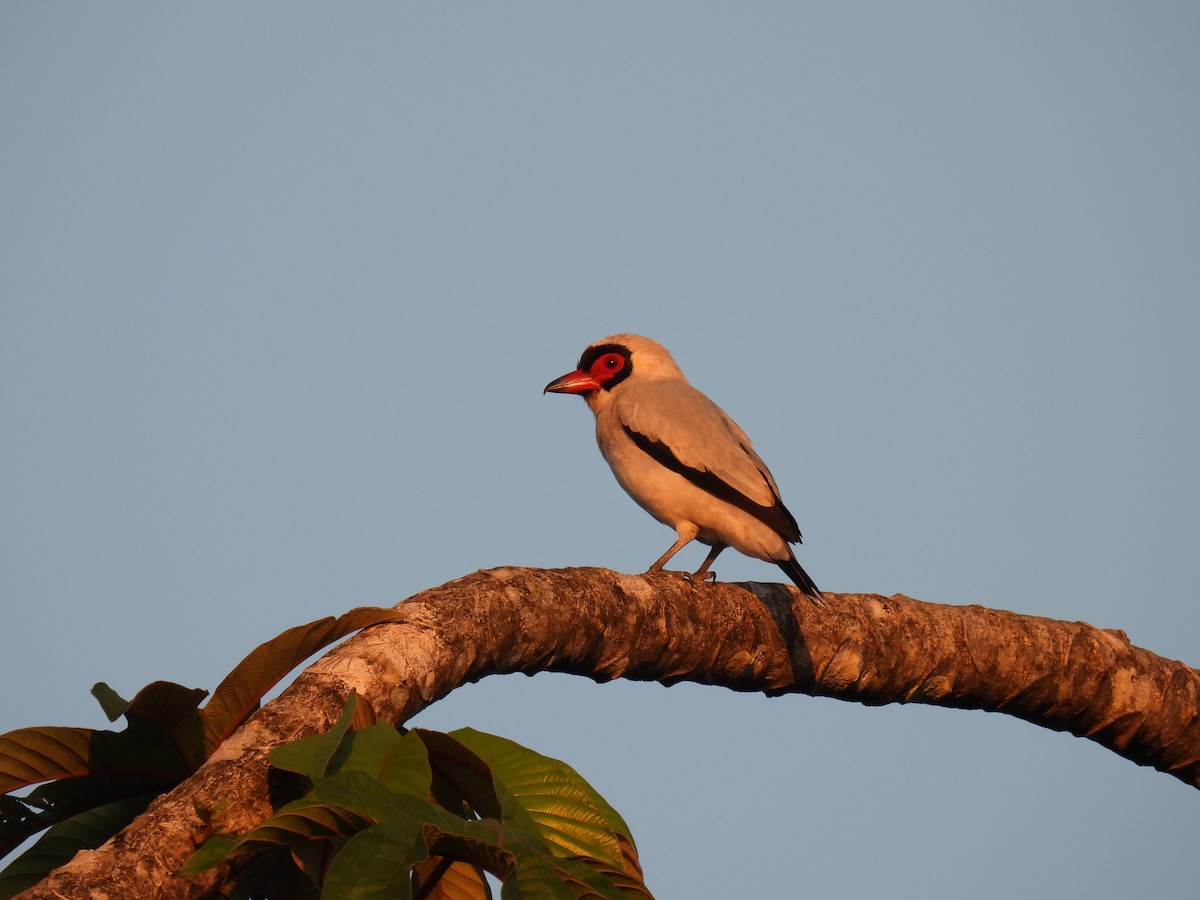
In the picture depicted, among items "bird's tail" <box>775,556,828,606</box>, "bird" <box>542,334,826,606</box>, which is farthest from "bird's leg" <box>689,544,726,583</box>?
"bird's tail" <box>775,556,828,606</box>

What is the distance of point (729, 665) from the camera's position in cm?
432

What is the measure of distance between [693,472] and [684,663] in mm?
2684

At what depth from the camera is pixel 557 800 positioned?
100 inches

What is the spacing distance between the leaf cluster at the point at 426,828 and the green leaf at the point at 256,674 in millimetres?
208

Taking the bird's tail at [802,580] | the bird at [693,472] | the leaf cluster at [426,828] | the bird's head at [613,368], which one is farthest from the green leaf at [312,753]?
the bird's head at [613,368]

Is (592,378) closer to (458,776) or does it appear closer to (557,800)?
(458,776)

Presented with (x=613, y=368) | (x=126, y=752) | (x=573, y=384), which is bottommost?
(x=126, y=752)

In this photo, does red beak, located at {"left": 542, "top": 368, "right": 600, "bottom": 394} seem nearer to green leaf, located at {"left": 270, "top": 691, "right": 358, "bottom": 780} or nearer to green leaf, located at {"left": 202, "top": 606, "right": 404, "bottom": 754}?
green leaf, located at {"left": 202, "top": 606, "right": 404, "bottom": 754}

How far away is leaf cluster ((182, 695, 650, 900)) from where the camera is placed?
1.97m

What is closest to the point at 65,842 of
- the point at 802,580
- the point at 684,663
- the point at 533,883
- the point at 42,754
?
the point at 42,754

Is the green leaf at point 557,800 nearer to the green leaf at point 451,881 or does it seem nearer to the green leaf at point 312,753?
the green leaf at point 451,881

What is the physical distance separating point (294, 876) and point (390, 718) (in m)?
0.45

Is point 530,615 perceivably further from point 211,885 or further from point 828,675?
point 828,675

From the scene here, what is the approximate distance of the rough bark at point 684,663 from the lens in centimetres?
243
